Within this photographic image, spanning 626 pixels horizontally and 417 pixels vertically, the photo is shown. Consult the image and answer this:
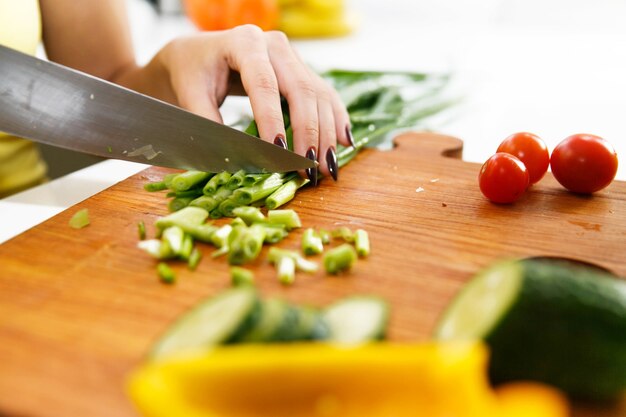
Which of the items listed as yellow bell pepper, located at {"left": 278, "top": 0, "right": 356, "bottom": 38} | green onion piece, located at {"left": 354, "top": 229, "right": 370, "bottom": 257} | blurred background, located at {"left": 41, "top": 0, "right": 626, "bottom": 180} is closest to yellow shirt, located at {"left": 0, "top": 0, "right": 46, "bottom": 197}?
blurred background, located at {"left": 41, "top": 0, "right": 626, "bottom": 180}

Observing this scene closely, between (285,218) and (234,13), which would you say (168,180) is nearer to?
(285,218)

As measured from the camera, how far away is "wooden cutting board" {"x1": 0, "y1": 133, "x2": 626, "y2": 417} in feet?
3.13

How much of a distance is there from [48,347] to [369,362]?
1.87ft

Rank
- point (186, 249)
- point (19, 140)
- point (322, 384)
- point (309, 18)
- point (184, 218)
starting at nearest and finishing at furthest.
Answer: point (322, 384)
point (186, 249)
point (184, 218)
point (19, 140)
point (309, 18)

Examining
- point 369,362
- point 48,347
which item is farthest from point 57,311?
point 369,362

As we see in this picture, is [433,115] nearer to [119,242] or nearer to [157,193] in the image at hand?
[157,193]

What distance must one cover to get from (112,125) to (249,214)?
15.0 inches

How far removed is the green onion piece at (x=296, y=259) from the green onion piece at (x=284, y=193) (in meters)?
0.25

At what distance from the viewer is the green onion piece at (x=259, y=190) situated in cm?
152

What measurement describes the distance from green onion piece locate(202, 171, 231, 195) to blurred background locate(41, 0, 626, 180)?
3.26 ft

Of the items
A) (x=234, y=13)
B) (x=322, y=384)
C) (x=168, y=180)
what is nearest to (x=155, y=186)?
(x=168, y=180)

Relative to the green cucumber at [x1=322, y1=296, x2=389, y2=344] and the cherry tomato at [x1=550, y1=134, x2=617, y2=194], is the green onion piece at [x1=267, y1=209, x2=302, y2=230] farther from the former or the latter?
the cherry tomato at [x1=550, y1=134, x2=617, y2=194]

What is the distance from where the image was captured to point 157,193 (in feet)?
5.31

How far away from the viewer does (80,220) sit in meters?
1.42
